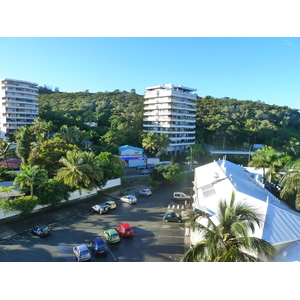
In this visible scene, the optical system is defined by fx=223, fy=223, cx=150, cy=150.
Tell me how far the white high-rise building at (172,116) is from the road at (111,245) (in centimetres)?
3760

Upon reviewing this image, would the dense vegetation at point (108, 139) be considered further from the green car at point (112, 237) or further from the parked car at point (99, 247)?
the parked car at point (99, 247)

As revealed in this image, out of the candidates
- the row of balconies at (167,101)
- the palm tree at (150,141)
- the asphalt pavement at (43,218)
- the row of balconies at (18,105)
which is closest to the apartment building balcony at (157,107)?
the row of balconies at (167,101)

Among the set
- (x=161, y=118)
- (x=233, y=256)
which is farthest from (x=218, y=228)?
(x=161, y=118)

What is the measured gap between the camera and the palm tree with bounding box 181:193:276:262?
6332 millimetres

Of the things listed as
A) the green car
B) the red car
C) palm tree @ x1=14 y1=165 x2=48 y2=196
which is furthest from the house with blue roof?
the green car

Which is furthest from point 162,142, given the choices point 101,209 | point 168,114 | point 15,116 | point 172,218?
point 15,116

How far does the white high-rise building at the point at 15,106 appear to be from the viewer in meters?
57.6

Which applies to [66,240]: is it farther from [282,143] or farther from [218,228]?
[282,143]

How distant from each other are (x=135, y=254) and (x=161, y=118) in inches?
1865

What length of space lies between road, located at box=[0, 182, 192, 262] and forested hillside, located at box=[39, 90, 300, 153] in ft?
105

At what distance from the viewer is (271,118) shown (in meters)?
69.8

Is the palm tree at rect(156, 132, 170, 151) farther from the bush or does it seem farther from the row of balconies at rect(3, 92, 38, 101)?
the row of balconies at rect(3, 92, 38, 101)

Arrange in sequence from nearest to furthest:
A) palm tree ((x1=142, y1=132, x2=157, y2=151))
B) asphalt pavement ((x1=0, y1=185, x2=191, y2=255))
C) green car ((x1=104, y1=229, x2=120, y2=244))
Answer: green car ((x1=104, y1=229, x2=120, y2=244)) → asphalt pavement ((x1=0, y1=185, x2=191, y2=255)) → palm tree ((x1=142, y1=132, x2=157, y2=151))

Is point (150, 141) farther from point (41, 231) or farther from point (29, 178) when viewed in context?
point (41, 231)
